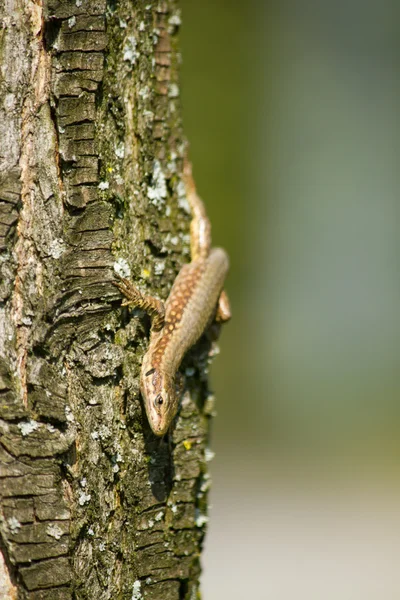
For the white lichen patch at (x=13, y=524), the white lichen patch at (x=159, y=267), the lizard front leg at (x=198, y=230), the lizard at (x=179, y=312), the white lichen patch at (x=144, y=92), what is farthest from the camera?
the lizard front leg at (x=198, y=230)

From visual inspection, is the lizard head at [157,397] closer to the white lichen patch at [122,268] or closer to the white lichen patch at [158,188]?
the white lichen patch at [122,268]

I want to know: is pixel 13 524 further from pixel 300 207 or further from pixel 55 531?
pixel 300 207

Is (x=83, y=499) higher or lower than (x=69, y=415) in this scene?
lower

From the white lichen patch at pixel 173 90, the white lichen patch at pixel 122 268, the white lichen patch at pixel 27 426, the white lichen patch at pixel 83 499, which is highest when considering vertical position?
the white lichen patch at pixel 173 90

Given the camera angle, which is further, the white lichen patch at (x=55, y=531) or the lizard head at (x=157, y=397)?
the lizard head at (x=157, y=397)

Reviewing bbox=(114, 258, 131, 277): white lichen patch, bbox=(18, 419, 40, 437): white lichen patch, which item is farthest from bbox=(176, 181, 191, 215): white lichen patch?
bbox=(18, 419, 40, 437): white lichen patch

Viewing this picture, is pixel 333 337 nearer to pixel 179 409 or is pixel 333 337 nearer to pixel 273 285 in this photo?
pixel 273 285

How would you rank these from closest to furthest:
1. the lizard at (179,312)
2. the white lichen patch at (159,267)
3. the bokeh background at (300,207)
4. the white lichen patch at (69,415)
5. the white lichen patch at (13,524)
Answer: the white lichen patch at (13,524) < the white lichen patch at (69,415) < the lizard at (179,312) < the white lichen patch at (159,267) < the bokeh background at (300,207)

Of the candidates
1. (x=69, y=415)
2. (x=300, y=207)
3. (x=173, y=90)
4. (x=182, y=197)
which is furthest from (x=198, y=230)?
(x=300, y=207)

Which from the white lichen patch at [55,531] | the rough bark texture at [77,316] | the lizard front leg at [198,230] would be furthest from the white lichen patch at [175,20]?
the white lichen patch at [55,531]
